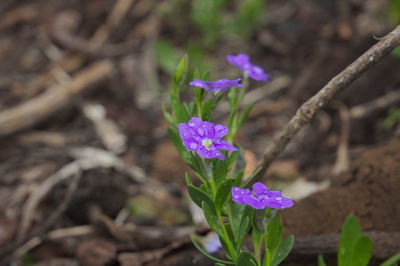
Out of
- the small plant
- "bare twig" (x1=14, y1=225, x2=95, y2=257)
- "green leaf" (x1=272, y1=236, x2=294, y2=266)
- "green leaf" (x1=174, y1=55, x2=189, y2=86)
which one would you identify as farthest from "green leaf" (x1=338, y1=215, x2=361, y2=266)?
"bare twig" (x1=14, y1=225, x2=95, y2=257)

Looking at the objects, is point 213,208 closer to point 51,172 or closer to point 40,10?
point 51,172

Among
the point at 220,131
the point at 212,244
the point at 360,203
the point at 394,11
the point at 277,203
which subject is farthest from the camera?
the point at 394,11

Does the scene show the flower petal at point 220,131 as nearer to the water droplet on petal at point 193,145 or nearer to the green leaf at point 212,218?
the water droplet on petal at point 193,145

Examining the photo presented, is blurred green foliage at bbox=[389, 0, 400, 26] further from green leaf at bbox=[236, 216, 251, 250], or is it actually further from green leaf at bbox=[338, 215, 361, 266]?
green leaf at bbox=[236, 216, 251, 250]

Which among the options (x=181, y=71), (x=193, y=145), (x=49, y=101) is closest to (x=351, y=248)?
(x=193, y=145)

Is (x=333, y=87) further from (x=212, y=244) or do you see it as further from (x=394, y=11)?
(x=394, y=11)

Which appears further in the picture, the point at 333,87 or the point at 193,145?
the point at 333,87

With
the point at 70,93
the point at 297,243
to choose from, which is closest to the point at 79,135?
the point at 70,93

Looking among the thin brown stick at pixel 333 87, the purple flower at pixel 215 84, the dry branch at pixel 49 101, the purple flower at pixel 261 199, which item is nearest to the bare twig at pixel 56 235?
the dry branch at pixel 49 101
